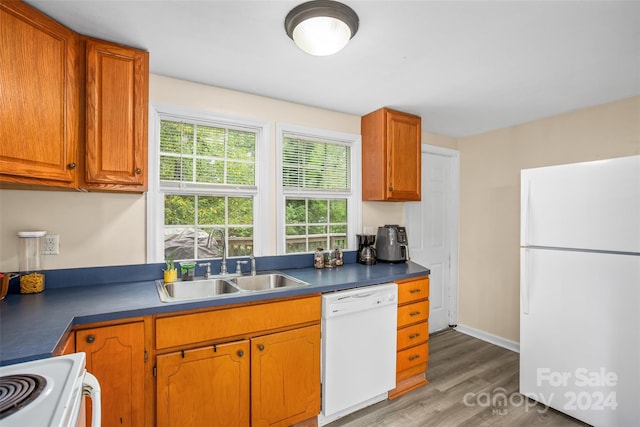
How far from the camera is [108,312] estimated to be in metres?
1.42

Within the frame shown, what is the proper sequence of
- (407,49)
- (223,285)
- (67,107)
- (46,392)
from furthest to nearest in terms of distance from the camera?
(223,285) < (407,49) < (67,107) < (46,392)

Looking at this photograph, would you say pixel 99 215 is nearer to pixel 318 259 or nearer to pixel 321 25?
pixel 318 259

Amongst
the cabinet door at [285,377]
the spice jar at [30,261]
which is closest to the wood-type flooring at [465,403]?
the cabinet door at [285,377]

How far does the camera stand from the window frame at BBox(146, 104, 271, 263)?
210cm

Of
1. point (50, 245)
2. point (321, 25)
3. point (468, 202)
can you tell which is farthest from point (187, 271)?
point (468, 202)

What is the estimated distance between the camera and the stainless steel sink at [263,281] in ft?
7.34

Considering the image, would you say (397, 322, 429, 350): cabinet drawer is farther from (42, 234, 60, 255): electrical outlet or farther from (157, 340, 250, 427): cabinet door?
(42, 234, 60, 255): electrical outlet

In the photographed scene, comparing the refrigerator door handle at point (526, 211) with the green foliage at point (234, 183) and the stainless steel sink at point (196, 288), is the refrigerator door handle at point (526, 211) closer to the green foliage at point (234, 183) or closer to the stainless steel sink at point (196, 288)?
the green foliage at point (234, 183)

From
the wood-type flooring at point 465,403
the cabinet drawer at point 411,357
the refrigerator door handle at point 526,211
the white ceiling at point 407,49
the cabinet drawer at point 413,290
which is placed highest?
the white ceiling at point 407,49

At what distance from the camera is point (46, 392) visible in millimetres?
835

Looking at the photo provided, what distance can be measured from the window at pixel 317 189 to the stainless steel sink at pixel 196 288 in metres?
0.59

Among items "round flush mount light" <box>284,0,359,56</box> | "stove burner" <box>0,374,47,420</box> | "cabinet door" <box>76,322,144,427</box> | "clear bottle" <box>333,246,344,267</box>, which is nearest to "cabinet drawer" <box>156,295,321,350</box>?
"cabinet door" <box>76,322,144,427</box>

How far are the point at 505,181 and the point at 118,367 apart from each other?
3.57m

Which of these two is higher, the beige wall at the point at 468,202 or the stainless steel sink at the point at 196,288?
the beige wall at the point at 468,202
